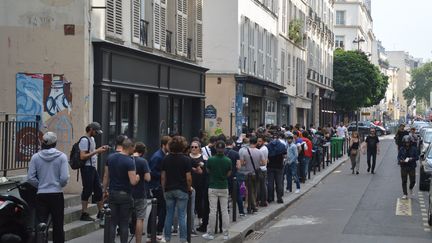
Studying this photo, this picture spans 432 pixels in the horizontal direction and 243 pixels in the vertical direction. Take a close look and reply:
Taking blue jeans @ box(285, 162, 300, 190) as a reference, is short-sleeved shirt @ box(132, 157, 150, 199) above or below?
above

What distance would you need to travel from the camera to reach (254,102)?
35125mm

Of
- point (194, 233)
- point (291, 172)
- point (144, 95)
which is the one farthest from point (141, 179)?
point (291, 172)

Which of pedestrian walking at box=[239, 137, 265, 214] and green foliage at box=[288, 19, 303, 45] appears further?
green foliage at box=[288, 19, 303, 45]

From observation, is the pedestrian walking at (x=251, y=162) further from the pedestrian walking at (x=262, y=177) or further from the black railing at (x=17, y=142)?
the black railing at (x=17, y=142)

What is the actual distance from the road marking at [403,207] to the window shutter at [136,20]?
24.5ft

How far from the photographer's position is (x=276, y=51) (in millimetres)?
38781

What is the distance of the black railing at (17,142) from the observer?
1291 centimetres

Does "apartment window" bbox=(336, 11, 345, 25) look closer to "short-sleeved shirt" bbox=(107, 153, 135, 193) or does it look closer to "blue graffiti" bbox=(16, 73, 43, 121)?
"blue graffiti" bbox=(16, 73, 43, 121)

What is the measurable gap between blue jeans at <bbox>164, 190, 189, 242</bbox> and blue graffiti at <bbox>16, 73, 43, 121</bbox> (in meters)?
4.20

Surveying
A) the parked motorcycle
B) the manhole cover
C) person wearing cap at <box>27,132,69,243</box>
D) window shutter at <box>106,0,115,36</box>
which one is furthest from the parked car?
the parked motorcycle

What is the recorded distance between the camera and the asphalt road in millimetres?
13859

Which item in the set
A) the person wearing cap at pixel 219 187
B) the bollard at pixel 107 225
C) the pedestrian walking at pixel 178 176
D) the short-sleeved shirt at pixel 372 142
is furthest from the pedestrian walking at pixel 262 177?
the short-sleeved shirt at pixel 372 142

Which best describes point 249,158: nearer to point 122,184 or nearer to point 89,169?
point 89,169

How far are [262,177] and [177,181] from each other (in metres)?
5.95
